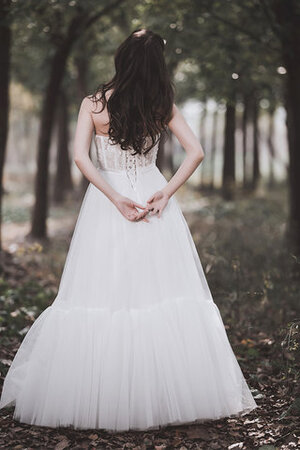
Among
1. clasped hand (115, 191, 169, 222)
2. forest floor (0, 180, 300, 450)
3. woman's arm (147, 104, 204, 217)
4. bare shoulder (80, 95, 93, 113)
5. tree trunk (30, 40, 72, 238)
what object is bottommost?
forest floor (0, 180, 300, 450)

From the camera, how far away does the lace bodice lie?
3.99 meters

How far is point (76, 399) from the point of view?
368 centimetres

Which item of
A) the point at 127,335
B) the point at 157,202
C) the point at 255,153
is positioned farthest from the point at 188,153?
the point at 255,153

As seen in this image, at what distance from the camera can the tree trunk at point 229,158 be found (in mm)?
18141

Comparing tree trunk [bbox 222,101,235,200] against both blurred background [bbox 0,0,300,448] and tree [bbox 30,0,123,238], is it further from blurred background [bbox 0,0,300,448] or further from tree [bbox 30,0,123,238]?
tree [bbox 30,0,123,238]

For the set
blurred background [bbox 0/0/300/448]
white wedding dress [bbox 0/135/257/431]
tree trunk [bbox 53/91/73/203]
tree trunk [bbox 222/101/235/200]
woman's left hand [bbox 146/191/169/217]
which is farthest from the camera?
tree trunk [bbox 53/91/73/203]

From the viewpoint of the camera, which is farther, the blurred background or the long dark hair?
the blurred background

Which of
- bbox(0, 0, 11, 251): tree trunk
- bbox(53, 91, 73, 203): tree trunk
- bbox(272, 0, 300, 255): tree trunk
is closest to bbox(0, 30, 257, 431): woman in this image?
bbox(272, 0, 300, 255): tree trunk

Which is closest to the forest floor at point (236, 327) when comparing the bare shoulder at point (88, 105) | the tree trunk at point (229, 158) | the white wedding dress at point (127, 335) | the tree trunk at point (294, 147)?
the white wedding dress at point (127, 335)

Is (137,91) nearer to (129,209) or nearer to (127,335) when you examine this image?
(129,209)

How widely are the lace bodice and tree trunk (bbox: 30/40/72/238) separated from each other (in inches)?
307

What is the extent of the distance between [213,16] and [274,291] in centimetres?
483

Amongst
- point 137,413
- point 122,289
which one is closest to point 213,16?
point 122,289

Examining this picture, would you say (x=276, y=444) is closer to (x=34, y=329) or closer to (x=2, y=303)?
(x=34, y=329)
